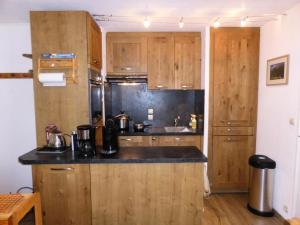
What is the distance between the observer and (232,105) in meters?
3.33

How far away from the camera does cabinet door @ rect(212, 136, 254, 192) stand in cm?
335

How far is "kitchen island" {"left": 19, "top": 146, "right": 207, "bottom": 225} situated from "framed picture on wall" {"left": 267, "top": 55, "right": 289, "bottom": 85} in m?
1.50

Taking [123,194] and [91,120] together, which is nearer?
[123,194]

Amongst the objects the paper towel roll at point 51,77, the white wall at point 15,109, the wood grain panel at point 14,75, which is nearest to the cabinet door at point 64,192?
the paper towel roll at point 51,77

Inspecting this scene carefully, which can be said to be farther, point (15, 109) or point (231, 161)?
point (231, 161)

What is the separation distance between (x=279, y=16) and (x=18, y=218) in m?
3.36

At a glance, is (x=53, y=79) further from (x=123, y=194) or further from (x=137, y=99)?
(x=137, y=99)

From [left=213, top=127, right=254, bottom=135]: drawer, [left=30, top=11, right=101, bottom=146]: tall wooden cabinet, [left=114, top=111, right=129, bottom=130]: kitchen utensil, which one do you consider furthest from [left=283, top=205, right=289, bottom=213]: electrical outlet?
[left=30, top=11, right=101, bottom=146]: tall wooden cabinet

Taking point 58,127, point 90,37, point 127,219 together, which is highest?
point 90,37

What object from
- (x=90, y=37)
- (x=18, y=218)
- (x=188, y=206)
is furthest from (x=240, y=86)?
(x=18, y=218)

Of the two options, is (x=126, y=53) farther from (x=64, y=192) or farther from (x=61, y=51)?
(x=64, y=192)

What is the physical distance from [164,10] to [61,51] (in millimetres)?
1243

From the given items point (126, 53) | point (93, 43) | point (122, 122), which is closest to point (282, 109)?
point (122, 122)

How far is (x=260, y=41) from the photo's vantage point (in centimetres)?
325
